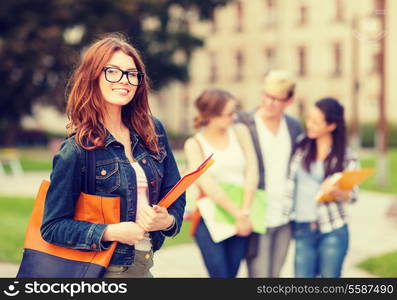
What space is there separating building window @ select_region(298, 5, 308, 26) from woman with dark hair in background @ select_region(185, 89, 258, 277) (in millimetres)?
→ 46701

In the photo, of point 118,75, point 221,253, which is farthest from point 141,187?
point 221,253

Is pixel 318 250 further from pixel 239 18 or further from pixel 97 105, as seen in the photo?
pixel 239 18

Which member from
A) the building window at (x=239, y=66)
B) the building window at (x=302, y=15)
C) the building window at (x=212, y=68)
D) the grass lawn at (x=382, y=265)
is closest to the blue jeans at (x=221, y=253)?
the grass lawn at (x=382, y=265)

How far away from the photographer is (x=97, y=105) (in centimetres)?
298

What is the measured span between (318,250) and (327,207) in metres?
0.30

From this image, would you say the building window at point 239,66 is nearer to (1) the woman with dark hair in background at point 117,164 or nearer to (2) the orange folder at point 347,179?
(2) the orange folder at point 347,179

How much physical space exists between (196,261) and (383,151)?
39.9ft

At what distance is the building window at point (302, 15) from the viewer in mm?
50844

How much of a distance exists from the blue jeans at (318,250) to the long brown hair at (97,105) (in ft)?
7.83

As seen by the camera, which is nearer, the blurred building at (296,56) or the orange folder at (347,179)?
the orange folder at (347,179)

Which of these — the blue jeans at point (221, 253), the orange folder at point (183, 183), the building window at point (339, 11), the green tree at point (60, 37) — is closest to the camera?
the orange folder at point (183, 183)

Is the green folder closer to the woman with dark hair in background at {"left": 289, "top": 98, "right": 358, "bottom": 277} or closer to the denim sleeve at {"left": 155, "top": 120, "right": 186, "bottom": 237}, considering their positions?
the woman with dark hair in background at {"left": 289, "top": 98, "right": 358, "bottom": 277}

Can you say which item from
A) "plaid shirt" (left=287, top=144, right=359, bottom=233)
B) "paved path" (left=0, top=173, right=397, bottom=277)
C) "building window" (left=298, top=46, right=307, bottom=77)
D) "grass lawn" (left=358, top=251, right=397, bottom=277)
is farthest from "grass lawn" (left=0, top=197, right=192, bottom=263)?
"building window" (left=298, top=46, right=307, bottom=77)

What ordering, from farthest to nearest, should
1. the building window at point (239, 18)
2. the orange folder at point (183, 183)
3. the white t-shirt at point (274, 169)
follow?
1. the building window at point (239, 18)
2. the white t-shirt at point (274, 169)
3. the orange folder at point (183, 183)
